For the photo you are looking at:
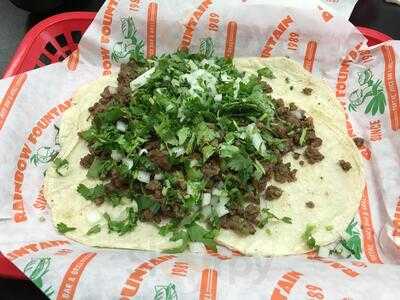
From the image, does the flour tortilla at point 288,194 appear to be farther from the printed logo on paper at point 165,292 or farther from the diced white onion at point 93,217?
the printed logo on paper at point 165,292

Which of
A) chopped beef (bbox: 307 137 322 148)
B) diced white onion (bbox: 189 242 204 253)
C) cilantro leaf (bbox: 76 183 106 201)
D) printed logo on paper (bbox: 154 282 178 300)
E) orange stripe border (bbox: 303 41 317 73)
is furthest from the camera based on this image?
orange stripe border (bbox: 303 41 317 73)

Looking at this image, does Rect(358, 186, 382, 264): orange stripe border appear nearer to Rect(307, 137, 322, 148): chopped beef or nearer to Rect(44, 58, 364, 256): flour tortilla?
Rect(44, 58, 364, 256): flour tortilla

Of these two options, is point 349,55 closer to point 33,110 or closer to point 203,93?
point 203,93

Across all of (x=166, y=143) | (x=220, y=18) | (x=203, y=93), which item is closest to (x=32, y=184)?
(x=166, y=143)

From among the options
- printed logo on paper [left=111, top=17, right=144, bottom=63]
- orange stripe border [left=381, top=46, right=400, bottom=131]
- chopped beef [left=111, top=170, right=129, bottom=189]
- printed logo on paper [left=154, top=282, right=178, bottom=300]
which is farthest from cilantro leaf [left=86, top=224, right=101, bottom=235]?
orange stripe border [left=381, top=46, right=400, bottom=131]

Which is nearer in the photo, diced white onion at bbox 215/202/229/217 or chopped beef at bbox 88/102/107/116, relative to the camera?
diced white onion at bbox 215/202/229/217

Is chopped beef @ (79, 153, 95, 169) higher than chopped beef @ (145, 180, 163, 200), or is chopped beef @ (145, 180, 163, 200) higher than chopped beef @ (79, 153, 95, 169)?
chopped beef @ (145, 180, 163, 200)
